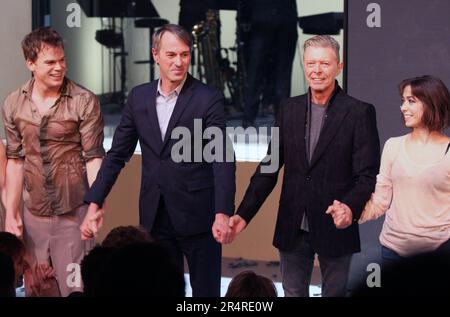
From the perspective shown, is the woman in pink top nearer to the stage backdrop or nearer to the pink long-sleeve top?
the pink long-sleeve top

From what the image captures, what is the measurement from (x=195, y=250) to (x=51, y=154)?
1001 mm

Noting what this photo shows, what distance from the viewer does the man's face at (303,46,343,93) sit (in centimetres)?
521

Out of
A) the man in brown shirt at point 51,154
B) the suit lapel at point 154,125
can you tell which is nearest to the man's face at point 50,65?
the man in brown shirt at point 51,154

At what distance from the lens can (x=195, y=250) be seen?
556 centimetres

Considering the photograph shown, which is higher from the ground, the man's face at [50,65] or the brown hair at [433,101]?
the man's face at [50,65]

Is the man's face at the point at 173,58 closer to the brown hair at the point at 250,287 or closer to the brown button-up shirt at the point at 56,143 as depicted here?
the brown button-up shirt at the point at 56,143

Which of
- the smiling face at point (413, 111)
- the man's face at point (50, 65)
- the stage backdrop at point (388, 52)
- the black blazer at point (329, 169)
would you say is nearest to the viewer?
the black blazer at point (329, 169)

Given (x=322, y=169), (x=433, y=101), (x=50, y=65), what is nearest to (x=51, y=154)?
(x=50, y=65)

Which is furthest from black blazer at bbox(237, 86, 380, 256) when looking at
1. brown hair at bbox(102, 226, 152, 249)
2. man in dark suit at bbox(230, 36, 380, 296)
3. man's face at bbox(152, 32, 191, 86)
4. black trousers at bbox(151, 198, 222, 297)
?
brown hair at bbox(102, 226, 152, 249)

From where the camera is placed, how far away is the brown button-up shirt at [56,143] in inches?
229
